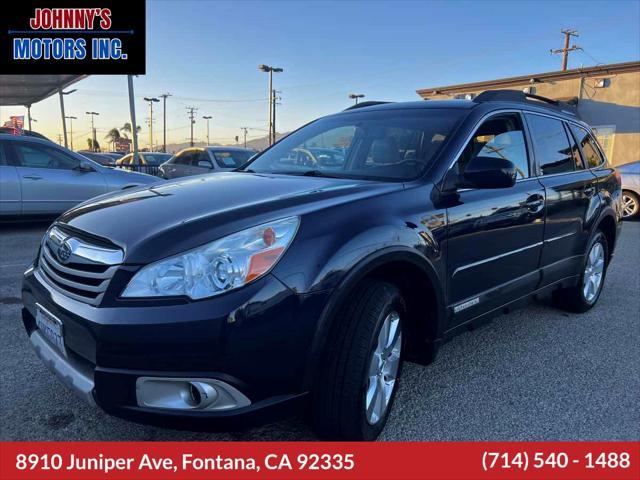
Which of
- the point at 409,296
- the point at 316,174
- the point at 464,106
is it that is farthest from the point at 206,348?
the point at 464,106

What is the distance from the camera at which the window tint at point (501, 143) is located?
2.80 meters

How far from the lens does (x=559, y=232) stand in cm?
355

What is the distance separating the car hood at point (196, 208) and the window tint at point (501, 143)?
686 millimetres

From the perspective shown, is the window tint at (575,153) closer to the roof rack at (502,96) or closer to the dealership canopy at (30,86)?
the roof rack at (502,96)

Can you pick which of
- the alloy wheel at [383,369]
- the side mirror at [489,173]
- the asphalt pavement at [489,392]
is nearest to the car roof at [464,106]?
the side mirror at [489,173]

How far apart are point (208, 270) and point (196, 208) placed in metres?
0.46

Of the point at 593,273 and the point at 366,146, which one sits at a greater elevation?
the point at 366,146

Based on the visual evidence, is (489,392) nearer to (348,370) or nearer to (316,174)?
(348,370)

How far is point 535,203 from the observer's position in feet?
10.5

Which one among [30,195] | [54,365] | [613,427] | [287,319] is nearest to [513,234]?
[613,427]

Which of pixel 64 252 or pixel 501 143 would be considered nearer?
pixel 64 252

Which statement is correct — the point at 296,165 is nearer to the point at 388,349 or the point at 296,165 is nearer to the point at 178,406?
the point at 388,349

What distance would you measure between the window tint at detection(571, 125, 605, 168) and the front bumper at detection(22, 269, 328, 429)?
3.42 meters

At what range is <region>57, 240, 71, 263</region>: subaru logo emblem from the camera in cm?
205
